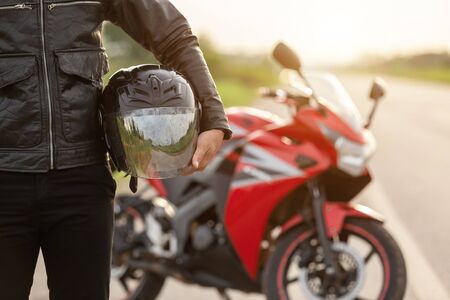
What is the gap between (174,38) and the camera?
257 centimetres

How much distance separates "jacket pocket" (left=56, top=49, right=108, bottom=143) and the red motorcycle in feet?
6.29

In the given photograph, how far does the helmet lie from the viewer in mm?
2514

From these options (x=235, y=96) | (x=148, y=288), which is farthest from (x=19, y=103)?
(x=235, y=96)

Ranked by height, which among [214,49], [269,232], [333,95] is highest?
[333,95]

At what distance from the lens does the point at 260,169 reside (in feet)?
14.3

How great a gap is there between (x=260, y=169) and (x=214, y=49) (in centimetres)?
4483

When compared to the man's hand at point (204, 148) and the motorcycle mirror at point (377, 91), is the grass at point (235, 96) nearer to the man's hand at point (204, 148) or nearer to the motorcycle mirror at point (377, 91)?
the motorcycle mirror at point (377, 91)

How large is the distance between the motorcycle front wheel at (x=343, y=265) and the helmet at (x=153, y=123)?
1834 millimetres

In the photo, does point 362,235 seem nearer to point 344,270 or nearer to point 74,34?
point 344,270

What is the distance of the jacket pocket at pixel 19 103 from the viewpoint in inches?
92.4

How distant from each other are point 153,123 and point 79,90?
233mm

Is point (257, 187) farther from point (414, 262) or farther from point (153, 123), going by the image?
point (414, 262)

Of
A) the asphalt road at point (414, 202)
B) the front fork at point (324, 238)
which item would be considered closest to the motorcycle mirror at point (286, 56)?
the front fork at point (324, 238)

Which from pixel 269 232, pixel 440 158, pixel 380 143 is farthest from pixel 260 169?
pixel 380 143
